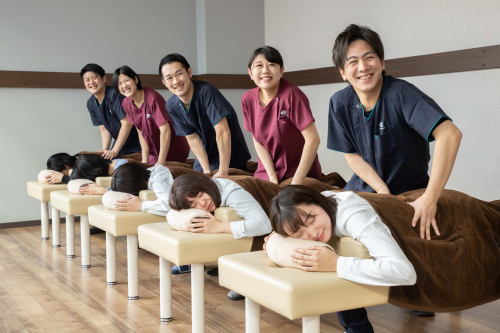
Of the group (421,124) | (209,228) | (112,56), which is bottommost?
(209,228)

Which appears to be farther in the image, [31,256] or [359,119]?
[31,256]

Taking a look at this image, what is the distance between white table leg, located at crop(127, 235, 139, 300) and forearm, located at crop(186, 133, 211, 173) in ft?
2.84

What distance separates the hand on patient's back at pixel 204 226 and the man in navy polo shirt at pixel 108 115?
6.49 feet

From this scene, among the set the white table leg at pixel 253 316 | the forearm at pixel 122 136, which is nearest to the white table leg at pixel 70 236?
the forearm at pixel 122 136

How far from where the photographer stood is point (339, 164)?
12.5 feet

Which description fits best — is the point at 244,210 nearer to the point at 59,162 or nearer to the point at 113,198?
the point at 113,198

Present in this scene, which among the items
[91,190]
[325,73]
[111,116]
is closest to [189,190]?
[91,190]

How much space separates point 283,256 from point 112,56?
330cm

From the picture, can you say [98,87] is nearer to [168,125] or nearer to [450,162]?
[168,125]

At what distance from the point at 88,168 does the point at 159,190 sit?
1049mm

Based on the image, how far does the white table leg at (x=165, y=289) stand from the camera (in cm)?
187

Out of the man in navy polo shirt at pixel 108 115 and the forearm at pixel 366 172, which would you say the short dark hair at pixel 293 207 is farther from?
the man in navy polo shirt at pixel 108 115

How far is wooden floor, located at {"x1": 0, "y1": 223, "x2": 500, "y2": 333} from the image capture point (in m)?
1.83

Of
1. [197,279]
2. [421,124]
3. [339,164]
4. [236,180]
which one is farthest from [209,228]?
[339,164]
